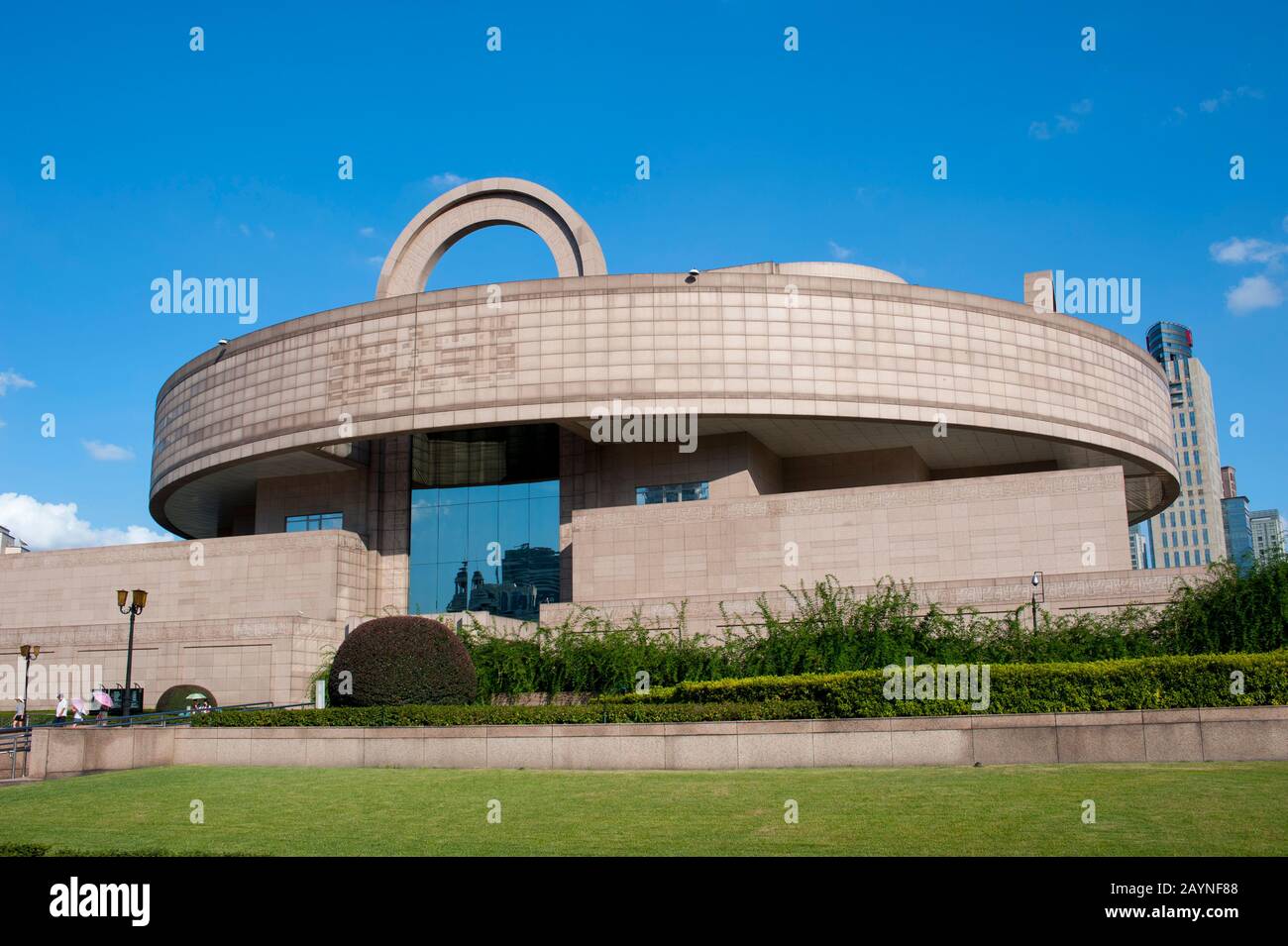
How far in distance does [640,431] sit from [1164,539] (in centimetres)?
14031

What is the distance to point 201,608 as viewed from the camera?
37.9 meters

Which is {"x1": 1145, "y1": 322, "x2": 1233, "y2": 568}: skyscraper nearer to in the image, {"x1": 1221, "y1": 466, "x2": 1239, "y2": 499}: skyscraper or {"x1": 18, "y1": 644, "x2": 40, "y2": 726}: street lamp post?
{"x1": 1221, "y1": 466, "x2": 1239, "y2": 499}: skyscraper

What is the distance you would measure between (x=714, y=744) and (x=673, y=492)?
1862 centimetres

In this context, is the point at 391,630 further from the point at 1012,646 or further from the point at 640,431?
the point at 640,431

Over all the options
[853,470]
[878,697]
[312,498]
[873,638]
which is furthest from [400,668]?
[853,470]

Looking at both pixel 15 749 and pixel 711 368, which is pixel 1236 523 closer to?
pixel 711 368

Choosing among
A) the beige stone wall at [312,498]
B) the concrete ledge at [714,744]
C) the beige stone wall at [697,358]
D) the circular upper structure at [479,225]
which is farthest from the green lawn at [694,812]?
the circular upper structure at [479,225]

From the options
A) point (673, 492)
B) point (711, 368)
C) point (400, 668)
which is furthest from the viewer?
point (673, 492)

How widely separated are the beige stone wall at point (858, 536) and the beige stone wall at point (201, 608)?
8.10 metres

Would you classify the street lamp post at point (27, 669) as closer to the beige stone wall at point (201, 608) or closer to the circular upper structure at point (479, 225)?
the beige stone wall at point (201, 608)

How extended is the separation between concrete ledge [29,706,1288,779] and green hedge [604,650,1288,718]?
2.68 feet

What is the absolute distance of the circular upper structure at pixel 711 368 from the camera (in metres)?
33.9
